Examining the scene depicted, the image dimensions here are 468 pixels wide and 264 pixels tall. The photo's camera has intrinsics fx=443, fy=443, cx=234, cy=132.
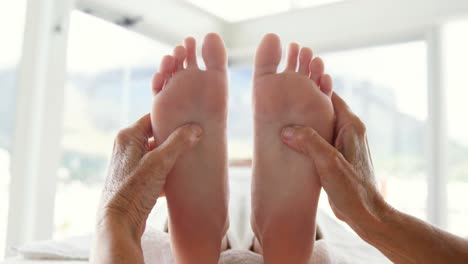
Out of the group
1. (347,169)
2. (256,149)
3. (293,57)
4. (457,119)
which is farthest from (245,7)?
(347,169)

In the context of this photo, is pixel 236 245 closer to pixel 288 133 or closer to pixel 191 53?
pixel 288 133

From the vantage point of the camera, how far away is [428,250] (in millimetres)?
710

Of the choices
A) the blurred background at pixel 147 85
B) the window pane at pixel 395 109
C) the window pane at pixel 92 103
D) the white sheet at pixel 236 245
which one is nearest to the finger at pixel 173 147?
the white sheet at pixel 236 245

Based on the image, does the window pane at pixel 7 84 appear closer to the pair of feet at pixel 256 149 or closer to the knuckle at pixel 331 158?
the pair of feet at pixel 256 149

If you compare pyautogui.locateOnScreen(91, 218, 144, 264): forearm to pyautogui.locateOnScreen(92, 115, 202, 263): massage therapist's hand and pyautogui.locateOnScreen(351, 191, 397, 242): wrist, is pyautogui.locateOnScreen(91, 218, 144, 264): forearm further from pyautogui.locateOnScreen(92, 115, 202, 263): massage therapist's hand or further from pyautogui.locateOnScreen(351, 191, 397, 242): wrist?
pyautogui.locateOnScreen(351, 191, 397, 242): wrist

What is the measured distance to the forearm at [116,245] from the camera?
63 cm

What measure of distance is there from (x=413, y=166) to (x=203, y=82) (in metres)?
1.97

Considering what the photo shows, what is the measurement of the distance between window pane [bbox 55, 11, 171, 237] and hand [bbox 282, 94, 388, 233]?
1.63m

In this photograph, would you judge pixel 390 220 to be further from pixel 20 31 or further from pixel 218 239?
pixel 20 31

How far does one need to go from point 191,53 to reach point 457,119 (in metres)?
1.97

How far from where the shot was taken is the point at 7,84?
1.89 m

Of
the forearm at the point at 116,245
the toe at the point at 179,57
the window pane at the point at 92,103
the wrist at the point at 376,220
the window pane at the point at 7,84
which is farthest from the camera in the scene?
the window pane at the point at 92,103

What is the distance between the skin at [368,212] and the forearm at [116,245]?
1.16ft

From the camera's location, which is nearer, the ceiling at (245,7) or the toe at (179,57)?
the toe at (179,57)
